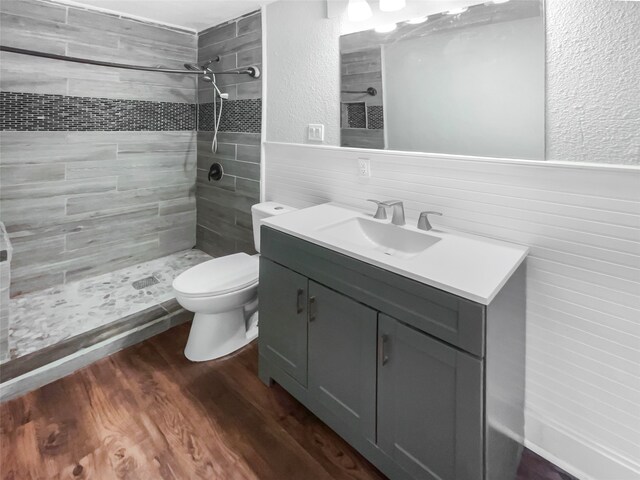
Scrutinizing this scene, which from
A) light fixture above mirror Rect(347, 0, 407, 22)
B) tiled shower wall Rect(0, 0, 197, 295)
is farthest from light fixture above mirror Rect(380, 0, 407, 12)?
tiled shower wall Rect(0, 0, 197, 295)

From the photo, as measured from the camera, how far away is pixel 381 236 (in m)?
1.65

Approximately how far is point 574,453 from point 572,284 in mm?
648

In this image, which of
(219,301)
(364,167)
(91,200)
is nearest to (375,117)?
(364,167)

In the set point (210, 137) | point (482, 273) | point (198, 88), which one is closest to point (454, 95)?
point (482, 273)

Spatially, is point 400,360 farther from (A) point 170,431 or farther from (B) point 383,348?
(A) point 170,431

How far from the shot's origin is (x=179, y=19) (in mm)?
2604

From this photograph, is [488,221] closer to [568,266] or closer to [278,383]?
[568,266]

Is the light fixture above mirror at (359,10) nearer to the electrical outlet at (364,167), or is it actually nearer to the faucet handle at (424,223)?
the electrical outlet at (364,167)

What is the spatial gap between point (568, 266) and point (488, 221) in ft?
1.01

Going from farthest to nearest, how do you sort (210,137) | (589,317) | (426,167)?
1. (210,137)
2. (426,167)
3. (589,317)

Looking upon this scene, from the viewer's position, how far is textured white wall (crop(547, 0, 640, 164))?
110cm

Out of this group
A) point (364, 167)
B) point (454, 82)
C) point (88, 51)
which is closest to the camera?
point (454, 82)

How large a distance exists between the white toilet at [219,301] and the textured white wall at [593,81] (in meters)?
1.43

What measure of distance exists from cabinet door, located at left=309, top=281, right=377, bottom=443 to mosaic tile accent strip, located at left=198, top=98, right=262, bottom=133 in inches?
56.6
